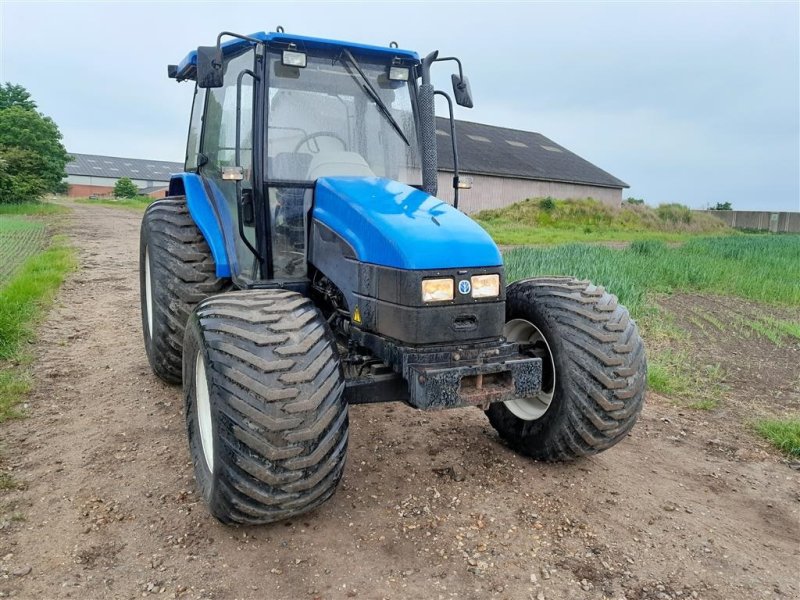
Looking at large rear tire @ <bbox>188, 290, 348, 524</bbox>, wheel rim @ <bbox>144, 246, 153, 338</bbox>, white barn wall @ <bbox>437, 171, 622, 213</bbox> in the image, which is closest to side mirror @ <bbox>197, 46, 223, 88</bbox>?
large rear tire @ <bbox>188, 290, 348, 524</bbox>

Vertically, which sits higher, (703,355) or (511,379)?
(511,379)

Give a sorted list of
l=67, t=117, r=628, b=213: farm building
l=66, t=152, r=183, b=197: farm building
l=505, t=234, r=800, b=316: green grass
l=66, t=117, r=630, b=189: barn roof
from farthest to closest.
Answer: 1. l=66, t=152, r=183, b=197: farm building
2. l=66, t=117, r=630, b=189: barn roof
3. l=67, t=117, r=628, b=213: farm building
4. l=505, t=234, r=800, b=316: green grass

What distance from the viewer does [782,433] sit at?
446 centimetres

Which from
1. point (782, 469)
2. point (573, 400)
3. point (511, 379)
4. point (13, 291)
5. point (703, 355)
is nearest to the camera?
point (511, 379)

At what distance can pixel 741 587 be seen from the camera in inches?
109

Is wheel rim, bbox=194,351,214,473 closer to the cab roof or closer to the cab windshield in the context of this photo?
the cab windshield

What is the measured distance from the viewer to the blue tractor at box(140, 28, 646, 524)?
2.81 metres

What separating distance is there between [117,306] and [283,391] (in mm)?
5957

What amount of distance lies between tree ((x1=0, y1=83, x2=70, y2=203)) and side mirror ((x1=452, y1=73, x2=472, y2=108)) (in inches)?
1136

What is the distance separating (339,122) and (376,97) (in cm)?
27

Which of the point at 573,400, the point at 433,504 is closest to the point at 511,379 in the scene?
the point at 573,400

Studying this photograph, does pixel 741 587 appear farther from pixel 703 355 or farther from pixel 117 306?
pixel 117 306

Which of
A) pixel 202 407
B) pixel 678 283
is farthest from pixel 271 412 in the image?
pixel 678 283

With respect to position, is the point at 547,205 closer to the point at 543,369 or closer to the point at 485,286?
the point at 543,369
